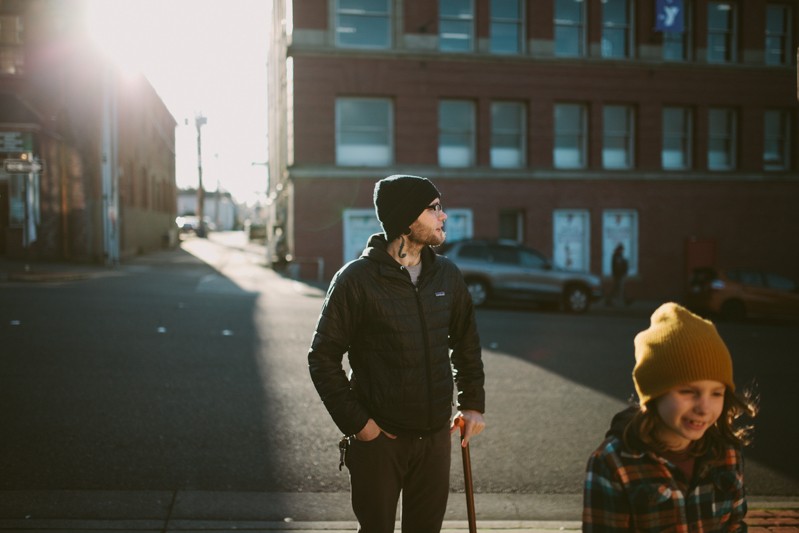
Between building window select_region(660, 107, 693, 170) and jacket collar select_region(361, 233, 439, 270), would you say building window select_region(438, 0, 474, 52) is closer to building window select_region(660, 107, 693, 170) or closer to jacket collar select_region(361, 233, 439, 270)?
building window select_region(660, 107, 693, 170)

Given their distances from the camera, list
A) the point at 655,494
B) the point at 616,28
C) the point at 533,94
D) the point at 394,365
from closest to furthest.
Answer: the point at 655,494 → the point at 394,365 → the point at 533,94 → the point at 616,28

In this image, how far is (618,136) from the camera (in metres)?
27.6

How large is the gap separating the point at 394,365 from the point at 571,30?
26.2 m

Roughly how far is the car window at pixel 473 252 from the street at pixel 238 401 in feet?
15.9

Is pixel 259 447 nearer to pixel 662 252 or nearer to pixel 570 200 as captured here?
pixel 570 200

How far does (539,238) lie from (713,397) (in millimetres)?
24685

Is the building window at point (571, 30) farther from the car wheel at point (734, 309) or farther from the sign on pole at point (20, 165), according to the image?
the sign on pole at point (20, 165)

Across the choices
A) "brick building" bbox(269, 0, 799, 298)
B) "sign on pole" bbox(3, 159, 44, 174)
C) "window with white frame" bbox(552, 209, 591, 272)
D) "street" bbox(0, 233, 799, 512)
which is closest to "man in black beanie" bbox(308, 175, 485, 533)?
"street" bbox(0, 233, 799, 512)

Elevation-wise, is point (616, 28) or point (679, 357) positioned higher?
point (616, 28)

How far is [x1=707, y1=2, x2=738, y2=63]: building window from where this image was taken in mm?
27984

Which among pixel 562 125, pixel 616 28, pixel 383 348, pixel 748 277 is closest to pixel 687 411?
pixel 383 348

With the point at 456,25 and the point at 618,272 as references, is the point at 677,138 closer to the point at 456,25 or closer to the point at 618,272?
the point at 618,272

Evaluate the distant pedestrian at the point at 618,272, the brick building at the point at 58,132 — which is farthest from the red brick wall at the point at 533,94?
the brick building at the point at 58,132

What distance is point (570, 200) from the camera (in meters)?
26.8
